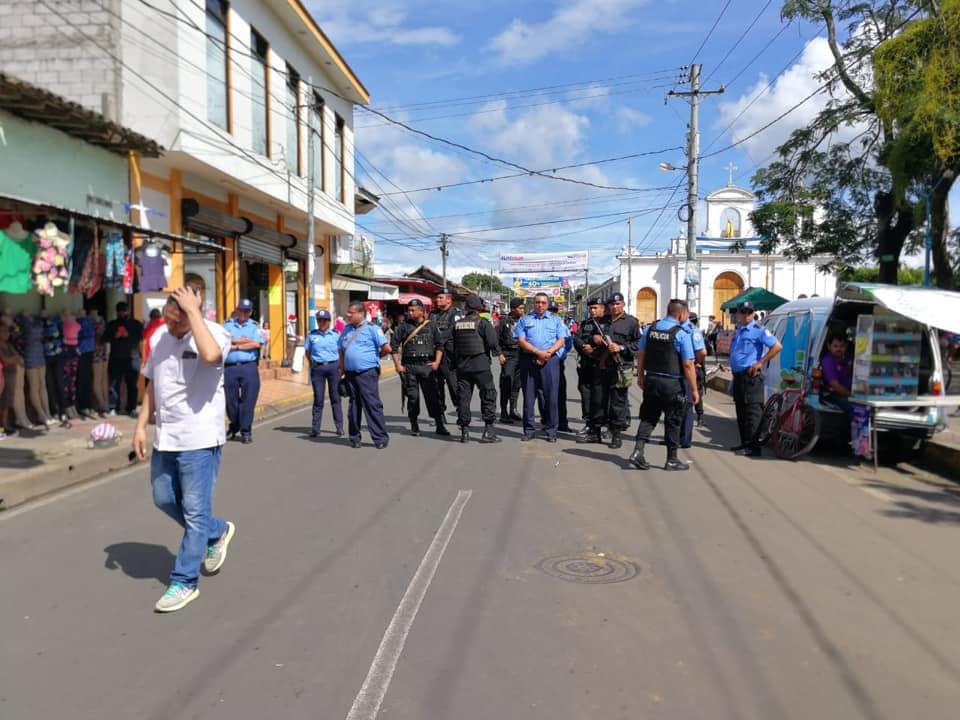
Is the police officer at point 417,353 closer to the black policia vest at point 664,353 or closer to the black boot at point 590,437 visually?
the black boot at point 590,437

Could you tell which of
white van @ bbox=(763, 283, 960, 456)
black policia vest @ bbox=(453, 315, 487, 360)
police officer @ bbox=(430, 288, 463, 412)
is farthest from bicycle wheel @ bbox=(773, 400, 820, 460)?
police officer @ bbox=(430, 288, 463, 412)

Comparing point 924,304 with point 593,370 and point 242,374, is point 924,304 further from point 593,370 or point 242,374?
point 242,374

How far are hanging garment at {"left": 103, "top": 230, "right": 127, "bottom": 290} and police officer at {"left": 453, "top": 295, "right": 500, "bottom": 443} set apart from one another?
413 cm

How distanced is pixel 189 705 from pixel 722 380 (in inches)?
651

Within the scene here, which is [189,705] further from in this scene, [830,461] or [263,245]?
[263,245]

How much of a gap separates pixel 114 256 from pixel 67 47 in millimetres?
6673

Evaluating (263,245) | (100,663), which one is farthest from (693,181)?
(100,663)

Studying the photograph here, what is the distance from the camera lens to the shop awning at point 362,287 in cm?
2781

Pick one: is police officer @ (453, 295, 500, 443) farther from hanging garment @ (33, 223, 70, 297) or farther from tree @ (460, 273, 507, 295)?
tree @ (460, 273, 507, 295)

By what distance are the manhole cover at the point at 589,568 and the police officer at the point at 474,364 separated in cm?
463

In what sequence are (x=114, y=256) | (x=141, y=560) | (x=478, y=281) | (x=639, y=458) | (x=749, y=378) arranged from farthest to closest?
(x=478, y=281), (x=114, y=256), (x=749, y=378), (x=639, y=458), (x=141, y=560)

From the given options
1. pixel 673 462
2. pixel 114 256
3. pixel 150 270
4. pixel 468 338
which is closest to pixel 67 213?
pixel 114 256

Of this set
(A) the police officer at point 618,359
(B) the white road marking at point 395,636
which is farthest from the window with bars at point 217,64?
(B) the white road marking at point 395,636

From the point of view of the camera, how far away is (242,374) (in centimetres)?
948
